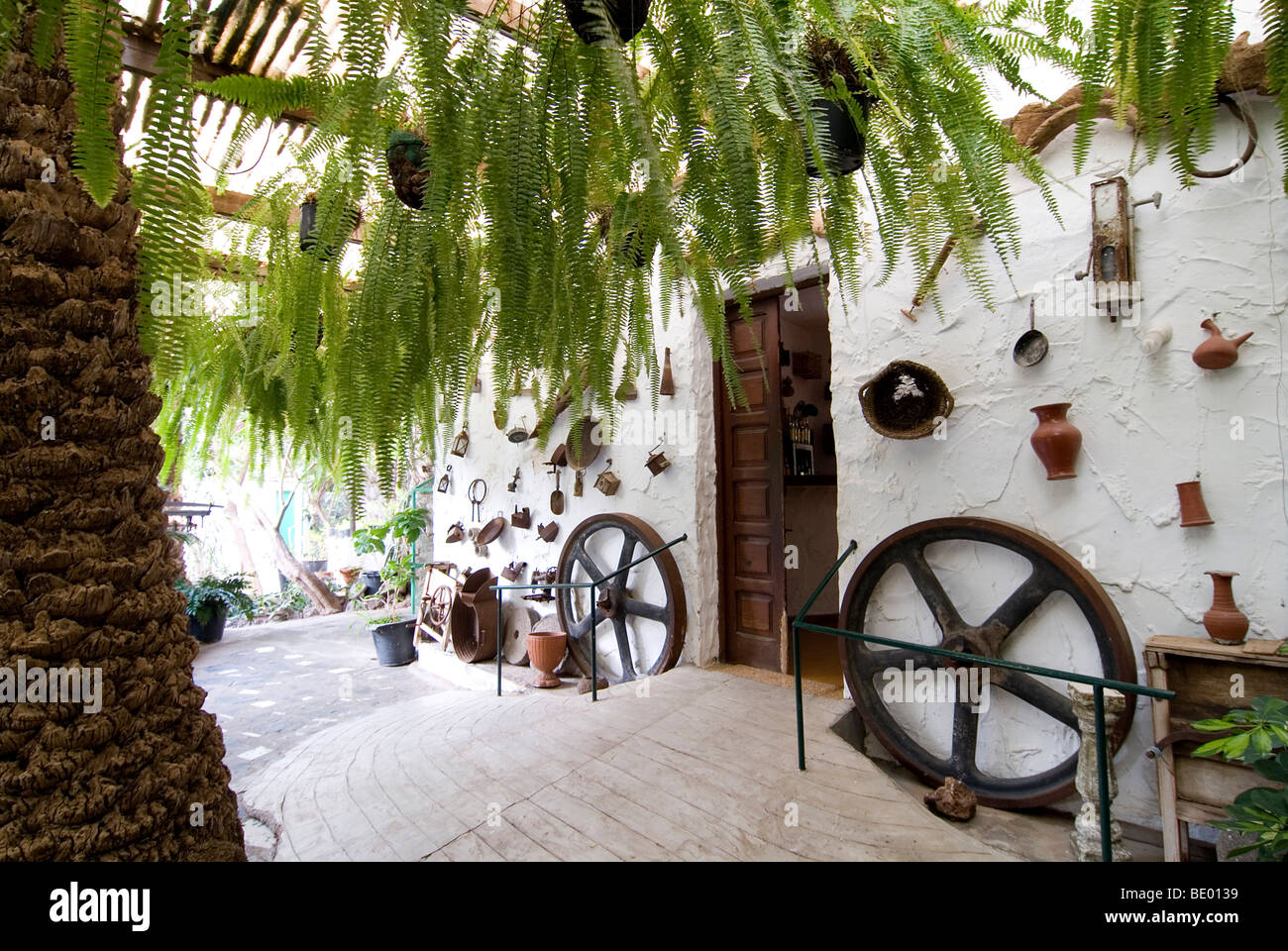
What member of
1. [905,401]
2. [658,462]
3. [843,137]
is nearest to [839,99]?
[843,137]

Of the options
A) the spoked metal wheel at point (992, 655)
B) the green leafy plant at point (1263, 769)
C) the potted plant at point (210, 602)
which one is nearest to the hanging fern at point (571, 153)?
the green leafy plant at point (1263, 769)

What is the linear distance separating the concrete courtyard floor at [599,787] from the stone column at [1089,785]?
338 mm

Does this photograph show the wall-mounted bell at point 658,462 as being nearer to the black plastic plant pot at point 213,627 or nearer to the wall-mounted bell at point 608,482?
the wall-mounted bell at point 608,482

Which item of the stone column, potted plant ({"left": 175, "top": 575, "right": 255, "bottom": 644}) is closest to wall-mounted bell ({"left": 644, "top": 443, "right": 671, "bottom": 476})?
the stone column

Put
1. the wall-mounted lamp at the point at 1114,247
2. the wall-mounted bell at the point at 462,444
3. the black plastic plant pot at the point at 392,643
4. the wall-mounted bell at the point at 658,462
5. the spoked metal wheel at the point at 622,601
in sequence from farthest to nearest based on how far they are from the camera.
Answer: the black plastic plant pot at the point at 392,643, the wall-mounted bell at the point at 462,444, the wall-mounted bell at the point at 658,462, the spoked metal wheel at the point at 622,601, the wall-mounted lamp at the point at 1114,247

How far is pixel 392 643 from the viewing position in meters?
5.70

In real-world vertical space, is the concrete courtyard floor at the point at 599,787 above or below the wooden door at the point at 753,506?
below

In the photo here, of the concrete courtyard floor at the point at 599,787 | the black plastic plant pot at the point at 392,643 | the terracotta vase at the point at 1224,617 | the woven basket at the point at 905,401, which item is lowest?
the black plastic plant pot at the point at 392,643

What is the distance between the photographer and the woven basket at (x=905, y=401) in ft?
7.63

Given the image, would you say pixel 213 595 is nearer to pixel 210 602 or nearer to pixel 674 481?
pixel 210 602

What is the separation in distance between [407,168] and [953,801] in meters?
2.51
